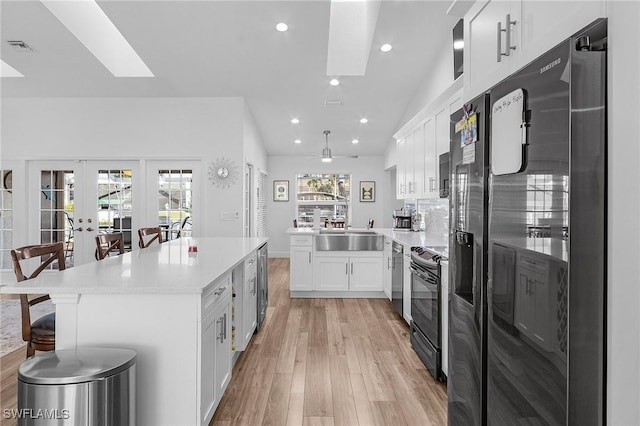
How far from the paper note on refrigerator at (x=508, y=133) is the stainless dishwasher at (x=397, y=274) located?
8.75 feet

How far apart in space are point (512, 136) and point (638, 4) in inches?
18.9

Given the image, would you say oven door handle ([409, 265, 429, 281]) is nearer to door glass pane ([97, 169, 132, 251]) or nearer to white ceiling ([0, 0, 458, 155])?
white ceiling ([0, 0, 458, 155])

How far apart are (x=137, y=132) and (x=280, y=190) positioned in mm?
3965

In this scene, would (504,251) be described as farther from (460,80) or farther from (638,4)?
(460,80)

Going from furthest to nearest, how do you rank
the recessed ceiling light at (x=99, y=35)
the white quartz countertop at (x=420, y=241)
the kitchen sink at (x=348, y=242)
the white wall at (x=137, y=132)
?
the white wall at (x=137, y=132) < the kitchen sink at (x=348, y=242) < the recessed ceiling light at (x=99, y=35) < the white quartz countertop at (x=420, y=241)

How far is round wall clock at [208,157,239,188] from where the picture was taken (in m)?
5.72

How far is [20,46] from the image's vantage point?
4.48 metres

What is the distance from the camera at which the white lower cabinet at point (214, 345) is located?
183 centimetres

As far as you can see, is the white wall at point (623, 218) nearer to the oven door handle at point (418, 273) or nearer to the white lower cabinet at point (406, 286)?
the oven door handle at point (418, 273)

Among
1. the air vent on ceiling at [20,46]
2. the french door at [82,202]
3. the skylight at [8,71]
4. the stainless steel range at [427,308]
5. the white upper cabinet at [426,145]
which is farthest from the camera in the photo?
the french door at [82,202]

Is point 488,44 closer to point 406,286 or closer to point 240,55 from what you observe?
point 406,286

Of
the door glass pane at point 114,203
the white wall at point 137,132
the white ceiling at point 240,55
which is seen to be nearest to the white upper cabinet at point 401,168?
the white ceiling at point 240,55

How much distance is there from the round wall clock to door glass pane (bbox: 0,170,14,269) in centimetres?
320

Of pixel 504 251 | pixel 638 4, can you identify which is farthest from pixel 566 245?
pixel 638 4
